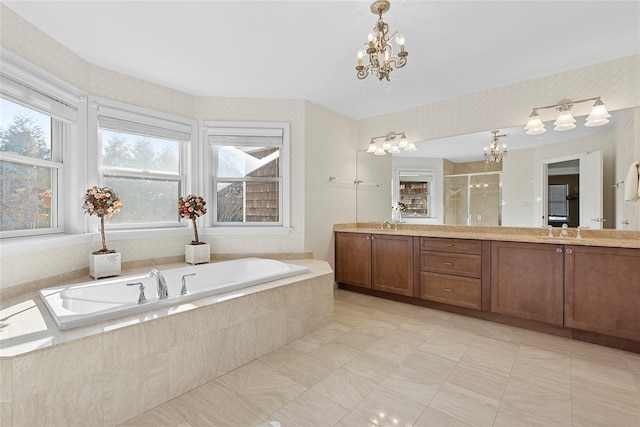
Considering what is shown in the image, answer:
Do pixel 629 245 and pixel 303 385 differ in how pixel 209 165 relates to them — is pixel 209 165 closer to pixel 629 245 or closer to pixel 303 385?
pixel 303 385

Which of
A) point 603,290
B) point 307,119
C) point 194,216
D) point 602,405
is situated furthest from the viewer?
point 307,119

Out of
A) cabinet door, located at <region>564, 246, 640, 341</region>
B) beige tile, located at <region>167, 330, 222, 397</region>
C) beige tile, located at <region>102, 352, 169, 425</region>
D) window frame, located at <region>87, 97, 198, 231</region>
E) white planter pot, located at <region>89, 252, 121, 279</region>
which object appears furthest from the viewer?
window frame, located at <region>87, 97, 198, 231</region>

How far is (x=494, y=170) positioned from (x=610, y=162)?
0.90 m

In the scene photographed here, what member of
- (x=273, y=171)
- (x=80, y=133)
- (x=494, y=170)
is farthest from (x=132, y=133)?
(x=494, y=170)

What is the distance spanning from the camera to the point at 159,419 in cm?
155

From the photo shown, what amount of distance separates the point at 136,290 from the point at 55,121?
1567 millimetres

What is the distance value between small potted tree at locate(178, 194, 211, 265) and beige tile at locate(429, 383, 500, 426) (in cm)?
243

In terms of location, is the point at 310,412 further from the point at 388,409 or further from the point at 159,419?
the point at 159,419

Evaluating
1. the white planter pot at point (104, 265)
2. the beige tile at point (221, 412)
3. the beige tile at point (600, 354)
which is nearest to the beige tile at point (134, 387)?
the beige tile at point (221, 412)

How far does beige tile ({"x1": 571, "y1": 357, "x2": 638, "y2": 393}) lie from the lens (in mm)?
1835

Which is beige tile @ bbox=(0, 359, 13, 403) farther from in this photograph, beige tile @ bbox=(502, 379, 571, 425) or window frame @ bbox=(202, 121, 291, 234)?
beige tile @ bbox=(502, 379, 571, 425)

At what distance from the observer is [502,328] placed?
2.70m

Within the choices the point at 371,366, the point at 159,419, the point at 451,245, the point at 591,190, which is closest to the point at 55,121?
the point at 159,419

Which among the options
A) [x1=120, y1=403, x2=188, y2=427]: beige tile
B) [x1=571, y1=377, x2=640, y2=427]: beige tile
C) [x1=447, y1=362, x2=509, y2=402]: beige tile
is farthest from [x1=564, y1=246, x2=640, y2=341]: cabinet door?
[x1=120, y1=403, x2=188, y2=427]: beige tile
